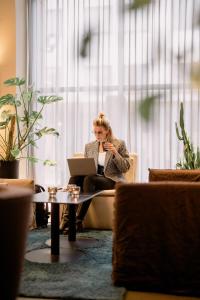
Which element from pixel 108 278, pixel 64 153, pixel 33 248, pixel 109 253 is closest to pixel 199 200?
pixel 108 278

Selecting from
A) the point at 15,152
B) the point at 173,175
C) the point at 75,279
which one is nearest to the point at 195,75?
the point at 75,279

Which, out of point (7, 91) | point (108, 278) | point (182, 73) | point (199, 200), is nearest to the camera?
point (182, 73)

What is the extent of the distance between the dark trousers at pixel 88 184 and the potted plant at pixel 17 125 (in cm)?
107

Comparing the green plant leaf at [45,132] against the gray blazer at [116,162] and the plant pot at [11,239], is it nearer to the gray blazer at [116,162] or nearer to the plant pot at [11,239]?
the gray blazer at [116,162]

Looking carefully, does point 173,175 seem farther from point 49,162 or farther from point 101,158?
point 49,162

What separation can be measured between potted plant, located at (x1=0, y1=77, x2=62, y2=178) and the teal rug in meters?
1.98

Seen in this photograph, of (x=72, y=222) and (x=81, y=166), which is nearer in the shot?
(x=72, y=222)

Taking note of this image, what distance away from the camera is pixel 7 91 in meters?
5.04

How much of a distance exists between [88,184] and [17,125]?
Answer: 4.93 ft

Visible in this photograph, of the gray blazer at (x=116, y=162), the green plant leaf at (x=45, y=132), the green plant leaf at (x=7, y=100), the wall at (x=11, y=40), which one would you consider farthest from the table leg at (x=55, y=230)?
the wall at (x=11, y=40)

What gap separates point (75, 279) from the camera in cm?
228

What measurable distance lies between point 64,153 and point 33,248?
2.25 m

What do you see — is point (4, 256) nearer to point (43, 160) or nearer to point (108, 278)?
point (108, 278)

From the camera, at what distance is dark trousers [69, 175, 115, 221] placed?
364cm
